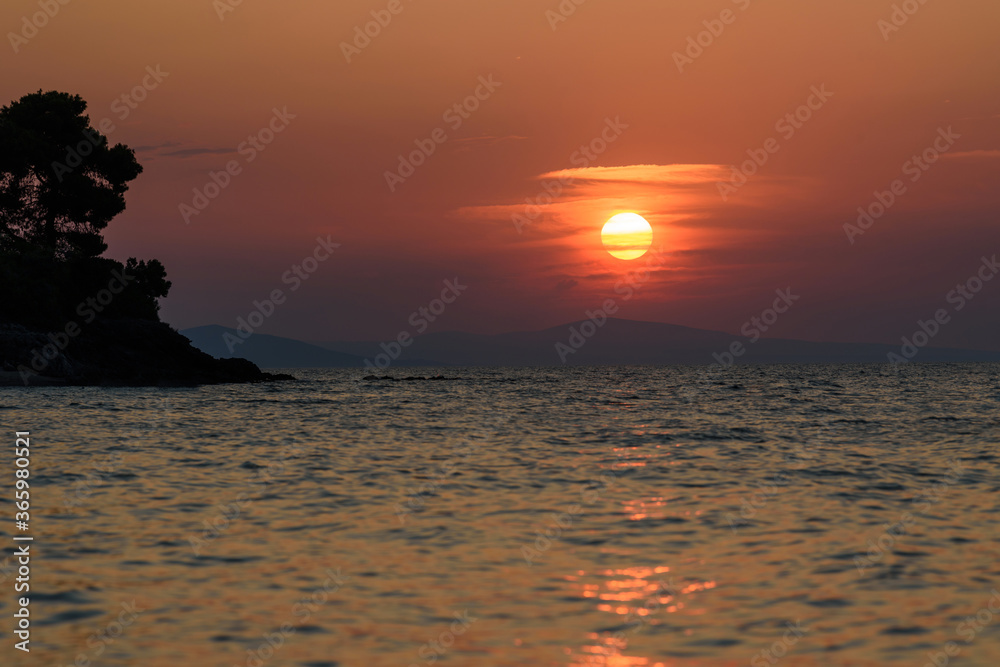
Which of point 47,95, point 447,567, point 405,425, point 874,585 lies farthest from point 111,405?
point 47,95

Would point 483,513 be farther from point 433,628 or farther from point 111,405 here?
point 111,405

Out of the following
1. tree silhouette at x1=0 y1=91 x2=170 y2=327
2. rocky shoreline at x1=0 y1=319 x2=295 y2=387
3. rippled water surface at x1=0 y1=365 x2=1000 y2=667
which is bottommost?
rippled water surface at x1=0 y1=365 x2=1000 y2=667

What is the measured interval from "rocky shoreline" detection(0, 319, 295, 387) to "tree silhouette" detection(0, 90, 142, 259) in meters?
9.02

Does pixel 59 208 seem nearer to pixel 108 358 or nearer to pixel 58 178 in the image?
pixel 58 178

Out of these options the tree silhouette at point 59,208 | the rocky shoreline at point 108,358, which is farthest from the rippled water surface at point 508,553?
the tree silhouette at point 59,208

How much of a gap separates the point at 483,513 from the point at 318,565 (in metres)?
4.48

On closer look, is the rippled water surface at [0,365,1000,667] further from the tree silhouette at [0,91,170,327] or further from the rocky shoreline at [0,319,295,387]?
the tree silhouette at [0,91,170,327]

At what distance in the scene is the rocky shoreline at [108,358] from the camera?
64.4 m

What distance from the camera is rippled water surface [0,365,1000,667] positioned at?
8.46m

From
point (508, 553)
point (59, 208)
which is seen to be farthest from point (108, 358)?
point (508, 553)

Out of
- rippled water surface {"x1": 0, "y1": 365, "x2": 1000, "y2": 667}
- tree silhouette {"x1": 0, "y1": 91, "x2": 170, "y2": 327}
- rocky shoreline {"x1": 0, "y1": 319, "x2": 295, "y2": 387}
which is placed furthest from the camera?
tree silhouette {"x1": 0, "y1": 91, "x2": 170, "y2": 327}

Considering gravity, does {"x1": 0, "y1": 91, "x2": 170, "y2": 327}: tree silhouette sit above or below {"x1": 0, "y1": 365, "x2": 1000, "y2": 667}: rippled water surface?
above

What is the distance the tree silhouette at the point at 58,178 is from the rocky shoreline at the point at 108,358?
9019 mm

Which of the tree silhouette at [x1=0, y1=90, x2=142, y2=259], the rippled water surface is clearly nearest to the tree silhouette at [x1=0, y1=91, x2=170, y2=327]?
the tree silhouette at [x1=0, y1=90, x2=142, y2=259]
